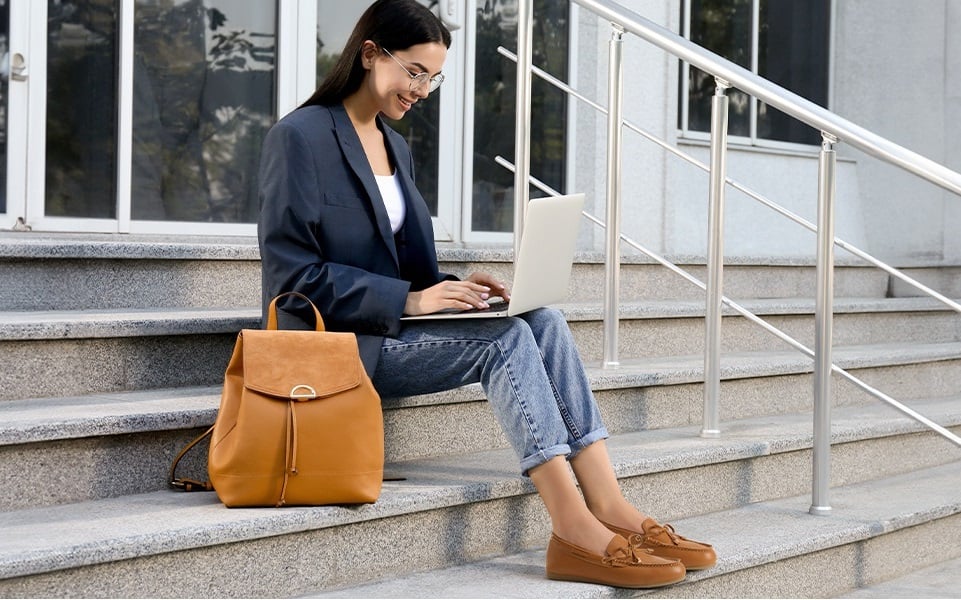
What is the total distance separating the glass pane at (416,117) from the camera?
4.15 meters

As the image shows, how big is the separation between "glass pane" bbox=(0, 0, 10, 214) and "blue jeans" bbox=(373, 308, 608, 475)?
154 centimetres

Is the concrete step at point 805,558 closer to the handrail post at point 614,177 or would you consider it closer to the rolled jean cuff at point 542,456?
the rolled jean cuff at point 542,456

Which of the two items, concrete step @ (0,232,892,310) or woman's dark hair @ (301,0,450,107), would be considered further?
concrete step @ (0,232,892,310)

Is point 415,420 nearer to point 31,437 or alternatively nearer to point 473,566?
point 473,566

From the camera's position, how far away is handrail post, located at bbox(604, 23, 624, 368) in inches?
126

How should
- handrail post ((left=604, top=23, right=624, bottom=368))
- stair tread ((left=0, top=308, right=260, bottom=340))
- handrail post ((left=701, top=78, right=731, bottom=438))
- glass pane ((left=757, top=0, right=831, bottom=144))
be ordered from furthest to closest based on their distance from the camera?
glass pane ((left=757, top=0, right=831, bottom=144)), handrail post ((left=604, top=23, right=624, bottom=368)), handrail post ((left=701, top=78, right=731, bottom=438)), stair tread ((left=0, top=308, right=260, bottom=340))

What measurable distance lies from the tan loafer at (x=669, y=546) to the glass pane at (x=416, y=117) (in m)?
2.15

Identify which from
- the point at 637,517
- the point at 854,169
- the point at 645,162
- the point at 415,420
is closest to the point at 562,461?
the point at 637,517

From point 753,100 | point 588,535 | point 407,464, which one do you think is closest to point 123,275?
point 407,464

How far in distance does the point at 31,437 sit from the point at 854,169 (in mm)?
4769

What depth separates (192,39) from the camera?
3.82 meters

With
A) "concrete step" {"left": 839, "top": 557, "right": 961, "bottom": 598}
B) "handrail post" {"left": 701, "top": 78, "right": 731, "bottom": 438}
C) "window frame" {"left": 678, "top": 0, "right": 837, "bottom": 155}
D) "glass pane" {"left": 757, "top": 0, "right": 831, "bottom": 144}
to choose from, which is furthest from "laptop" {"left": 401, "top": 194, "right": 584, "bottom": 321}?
"glass pane" {"left": 757, "top": 0, "right": 831, "bottom": 144}

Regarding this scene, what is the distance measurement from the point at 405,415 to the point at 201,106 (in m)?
1.60

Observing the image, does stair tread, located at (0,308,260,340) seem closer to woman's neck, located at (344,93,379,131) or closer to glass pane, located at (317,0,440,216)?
woman's neck, located at (344,93,379,131)
